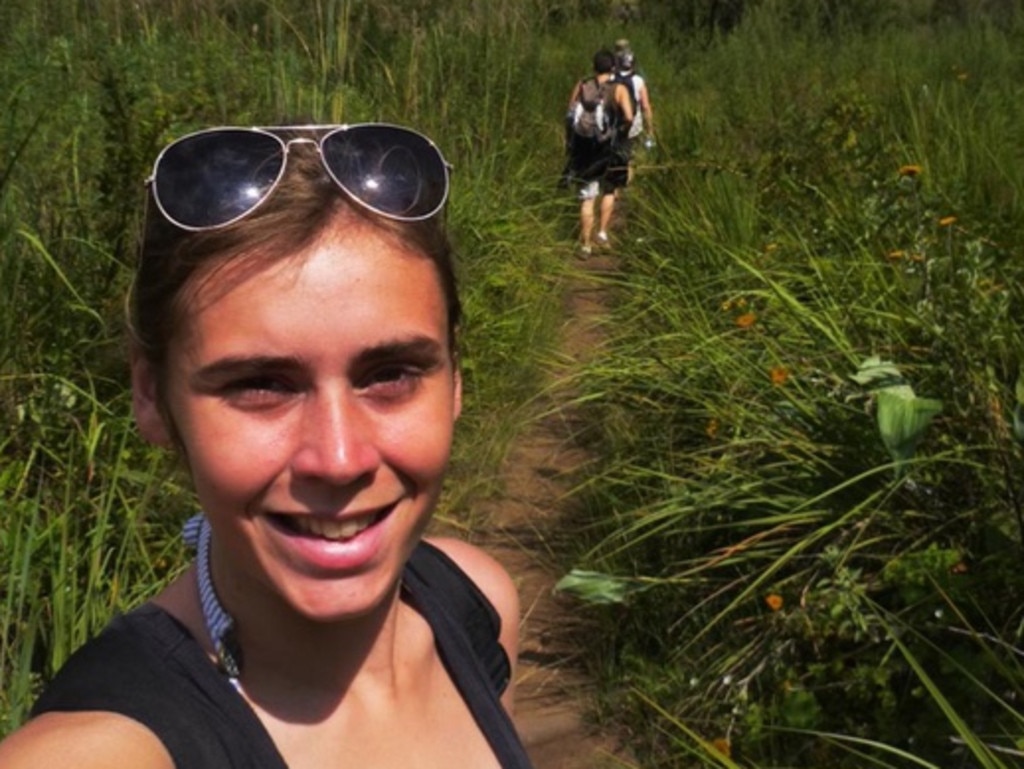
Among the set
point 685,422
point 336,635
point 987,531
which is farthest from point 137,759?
point 685,422

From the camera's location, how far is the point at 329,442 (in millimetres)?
1329

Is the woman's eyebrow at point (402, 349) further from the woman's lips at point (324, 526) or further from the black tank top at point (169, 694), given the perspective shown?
the black tank top at point (169, 694)

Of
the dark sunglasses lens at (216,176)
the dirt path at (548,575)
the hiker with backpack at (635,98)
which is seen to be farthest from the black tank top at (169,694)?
the hiker with backpack at (635,98)

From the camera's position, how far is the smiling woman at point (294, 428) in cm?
131

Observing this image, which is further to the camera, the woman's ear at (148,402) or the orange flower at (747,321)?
the orange flower at (747,321)

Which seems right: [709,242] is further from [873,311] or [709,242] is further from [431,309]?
[431,309]

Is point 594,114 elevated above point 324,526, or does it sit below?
below

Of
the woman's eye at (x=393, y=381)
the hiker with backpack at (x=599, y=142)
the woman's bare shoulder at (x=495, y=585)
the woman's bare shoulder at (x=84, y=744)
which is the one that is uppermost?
the woman's eye at (x=393, y=381)

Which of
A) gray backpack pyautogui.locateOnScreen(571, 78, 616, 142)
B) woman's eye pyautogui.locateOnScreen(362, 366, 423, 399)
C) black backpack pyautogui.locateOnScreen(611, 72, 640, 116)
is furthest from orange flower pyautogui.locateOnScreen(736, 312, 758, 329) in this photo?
black backpack pyautogui.locateOnScreen(611, 72, 640, 116)

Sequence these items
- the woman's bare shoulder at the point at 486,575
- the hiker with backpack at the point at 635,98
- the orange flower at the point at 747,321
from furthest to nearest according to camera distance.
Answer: the hiker with backpack at the point at 635,98 < the orange flower at the point at 747,321 < the woman's bare shoulder at the point at 486,575

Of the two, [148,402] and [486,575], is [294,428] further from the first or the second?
[486,575]

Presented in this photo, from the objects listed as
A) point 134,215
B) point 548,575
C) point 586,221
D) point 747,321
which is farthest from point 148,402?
point 586,221

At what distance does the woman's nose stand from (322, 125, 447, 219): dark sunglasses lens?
0.21 m

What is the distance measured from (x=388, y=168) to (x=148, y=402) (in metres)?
0.34
